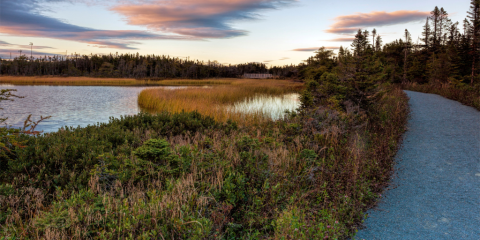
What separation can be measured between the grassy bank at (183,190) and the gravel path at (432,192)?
0.33m

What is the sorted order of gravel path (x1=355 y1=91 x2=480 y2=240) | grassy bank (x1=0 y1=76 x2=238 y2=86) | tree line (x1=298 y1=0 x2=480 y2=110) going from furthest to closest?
1. grassy bank (x1=0 y1=76 x2=238 y2=86)
2. tree line (x1=298 y1=0 x2=480 y2=110)
3. gravel path (x1=355 y1=91 x2=480 y2=240)

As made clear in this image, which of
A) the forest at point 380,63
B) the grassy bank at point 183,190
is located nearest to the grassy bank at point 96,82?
the forest at point 380,63

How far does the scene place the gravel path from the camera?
3740mm

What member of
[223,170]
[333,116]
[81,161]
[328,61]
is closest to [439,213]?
[223,170]

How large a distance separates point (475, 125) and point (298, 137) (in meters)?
7.78

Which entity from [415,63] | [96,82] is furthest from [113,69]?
[415,63]

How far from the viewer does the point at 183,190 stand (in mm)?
3725

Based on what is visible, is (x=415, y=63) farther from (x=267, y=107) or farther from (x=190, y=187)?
(x=190, y=187)

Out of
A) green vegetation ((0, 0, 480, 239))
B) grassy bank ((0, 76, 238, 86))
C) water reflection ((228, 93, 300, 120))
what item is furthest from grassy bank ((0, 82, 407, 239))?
grassy bank ((0, 76, 238, 86))

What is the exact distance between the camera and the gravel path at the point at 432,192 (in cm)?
374

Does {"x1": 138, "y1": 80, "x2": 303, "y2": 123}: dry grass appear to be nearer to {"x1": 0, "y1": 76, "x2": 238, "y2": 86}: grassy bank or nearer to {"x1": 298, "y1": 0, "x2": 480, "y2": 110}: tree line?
{"x1": 298, "y1": 0, "x2": 480, "y2": 110}: tree line

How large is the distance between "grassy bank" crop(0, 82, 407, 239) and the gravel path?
0.33 meters

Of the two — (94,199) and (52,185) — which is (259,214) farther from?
(52,185)

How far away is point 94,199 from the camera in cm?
362
